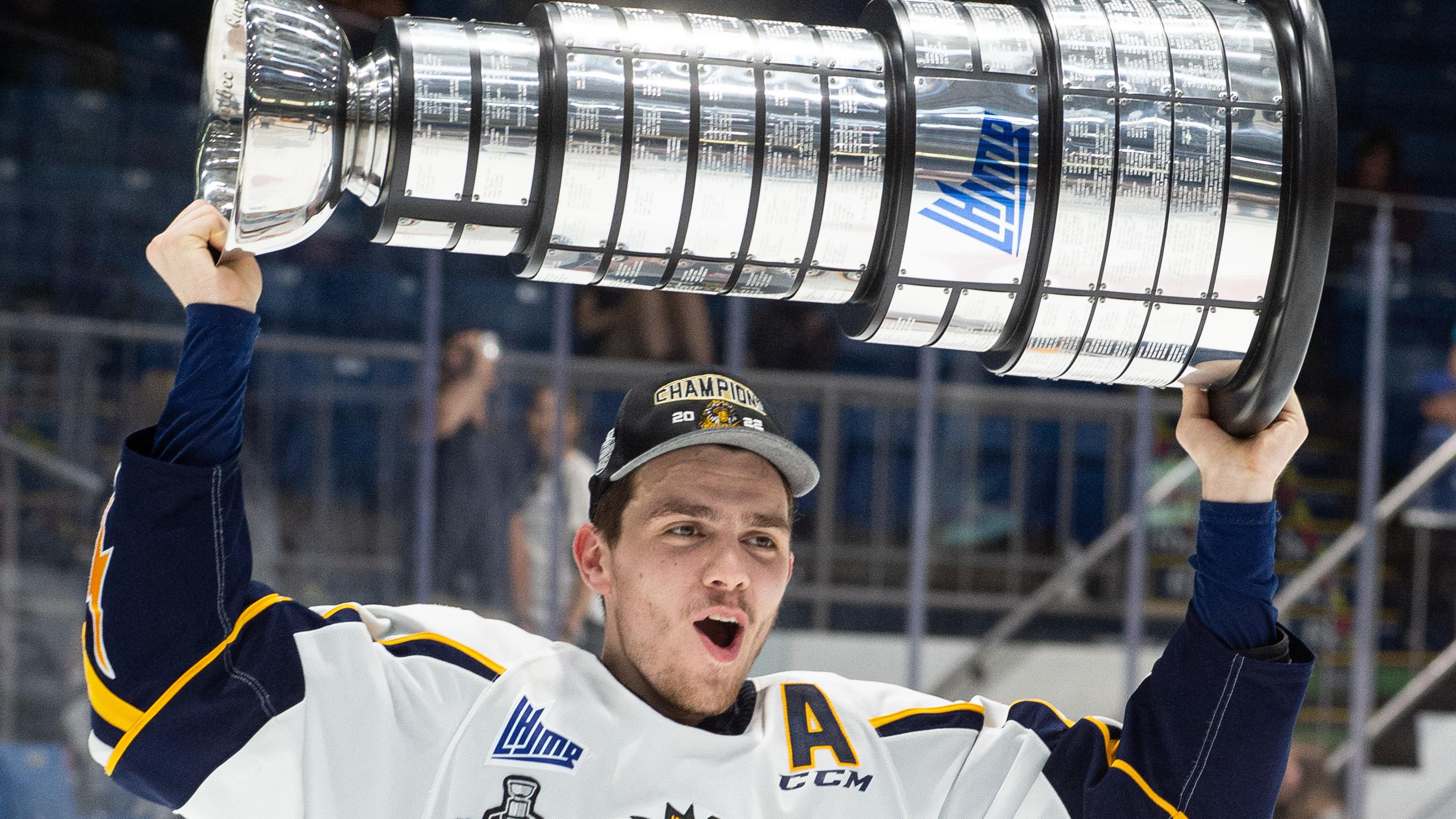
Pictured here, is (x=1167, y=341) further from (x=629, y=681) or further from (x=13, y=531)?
(x=13, y=531)

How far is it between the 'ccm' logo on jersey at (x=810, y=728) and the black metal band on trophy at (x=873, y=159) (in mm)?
555

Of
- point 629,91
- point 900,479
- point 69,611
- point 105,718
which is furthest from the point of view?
point 900,479

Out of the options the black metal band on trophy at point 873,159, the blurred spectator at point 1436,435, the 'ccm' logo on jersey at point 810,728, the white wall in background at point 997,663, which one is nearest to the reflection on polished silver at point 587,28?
the black metal band on trophy at point 873,159

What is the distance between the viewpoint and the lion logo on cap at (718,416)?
5.39 ft

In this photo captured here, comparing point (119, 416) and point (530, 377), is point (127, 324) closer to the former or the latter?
point (119, 416)

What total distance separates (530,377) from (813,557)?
776 millimetres

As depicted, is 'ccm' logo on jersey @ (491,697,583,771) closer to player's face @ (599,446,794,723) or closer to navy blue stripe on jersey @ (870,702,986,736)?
player's face @ (599,446,794,723)

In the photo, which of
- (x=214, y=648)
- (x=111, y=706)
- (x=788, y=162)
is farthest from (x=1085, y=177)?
(x=111, y=706)

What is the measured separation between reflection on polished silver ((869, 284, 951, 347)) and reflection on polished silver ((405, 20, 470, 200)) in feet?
1.28

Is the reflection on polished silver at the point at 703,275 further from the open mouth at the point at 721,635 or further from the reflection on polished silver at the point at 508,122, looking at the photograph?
the open mouth at the point at 721,635

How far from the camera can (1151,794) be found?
1545 mm

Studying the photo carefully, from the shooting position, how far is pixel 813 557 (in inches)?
135

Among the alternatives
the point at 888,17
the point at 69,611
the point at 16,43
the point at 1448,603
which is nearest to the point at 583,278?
the point at 888,17

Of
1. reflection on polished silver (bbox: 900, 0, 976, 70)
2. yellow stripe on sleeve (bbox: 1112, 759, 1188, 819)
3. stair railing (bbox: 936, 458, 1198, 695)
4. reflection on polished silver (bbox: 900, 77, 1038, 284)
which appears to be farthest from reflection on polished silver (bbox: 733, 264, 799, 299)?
stair railing (bbox: 936, 458, 1198, 695)
